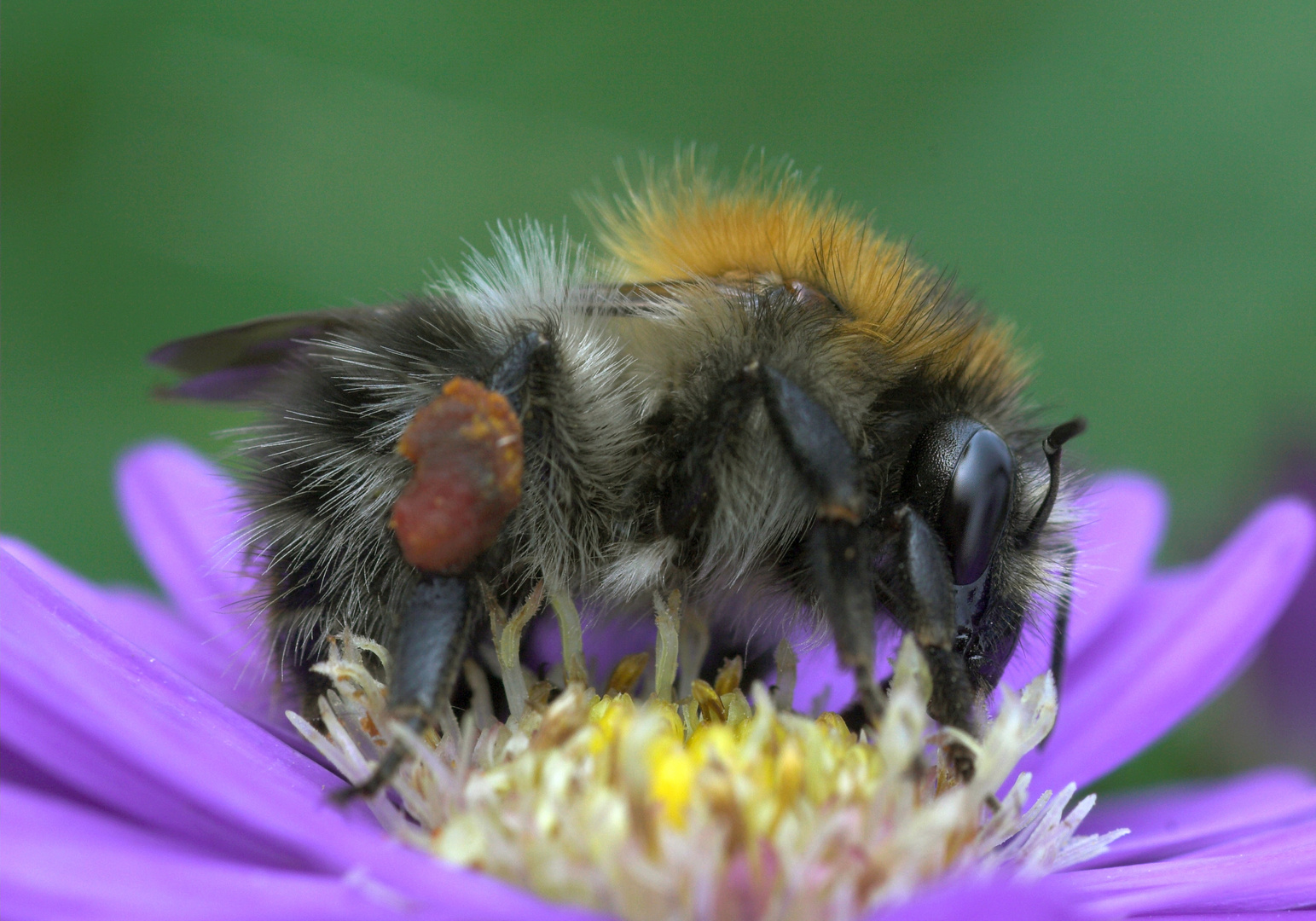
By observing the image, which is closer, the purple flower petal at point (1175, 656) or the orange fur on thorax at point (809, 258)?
the orange fur on thorax at point (809, 258)

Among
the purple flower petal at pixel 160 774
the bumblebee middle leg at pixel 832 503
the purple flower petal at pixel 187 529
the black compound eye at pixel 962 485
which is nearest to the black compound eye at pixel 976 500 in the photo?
the black compound eye at pixel 962 485

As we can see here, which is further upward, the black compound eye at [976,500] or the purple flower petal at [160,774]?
the black compound eye at [976,500]

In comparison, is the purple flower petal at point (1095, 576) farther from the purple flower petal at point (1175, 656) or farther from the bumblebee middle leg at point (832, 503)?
the bumblebee middle leg at point (832, 503)

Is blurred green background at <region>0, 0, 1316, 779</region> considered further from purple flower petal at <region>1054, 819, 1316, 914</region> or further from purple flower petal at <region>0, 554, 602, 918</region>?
purple flower petal at <region>0, 554, 602, 918</region>

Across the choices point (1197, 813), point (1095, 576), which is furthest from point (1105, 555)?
point (1197, 813)

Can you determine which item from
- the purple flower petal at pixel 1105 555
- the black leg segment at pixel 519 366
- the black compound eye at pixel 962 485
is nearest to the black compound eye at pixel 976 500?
the black compound eye at pixel 962 485

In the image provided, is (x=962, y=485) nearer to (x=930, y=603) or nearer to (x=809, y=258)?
(x=930, y=603)

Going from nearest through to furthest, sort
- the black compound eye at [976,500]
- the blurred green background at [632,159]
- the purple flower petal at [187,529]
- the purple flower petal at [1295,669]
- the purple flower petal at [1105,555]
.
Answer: the black compound eye at [976,500], the purple flower petal at [1105,555], the purple flower petal at [187,529], the purple flower petal at [1295,669], the blurred green background at [632,159]

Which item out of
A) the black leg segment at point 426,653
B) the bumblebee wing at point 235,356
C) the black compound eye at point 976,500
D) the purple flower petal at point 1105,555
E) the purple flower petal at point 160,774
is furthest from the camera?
the purple flower petal at point 1105,555

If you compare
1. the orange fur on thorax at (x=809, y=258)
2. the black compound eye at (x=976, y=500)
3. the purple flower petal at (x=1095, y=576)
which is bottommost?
the purple flower petal at (x=1095, y=576)
